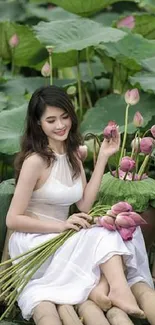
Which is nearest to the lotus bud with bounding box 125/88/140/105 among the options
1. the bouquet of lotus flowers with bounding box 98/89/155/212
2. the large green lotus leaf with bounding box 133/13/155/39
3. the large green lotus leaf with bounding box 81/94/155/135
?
the bouquet of lotus flowers with bounding box 98/89/155/212

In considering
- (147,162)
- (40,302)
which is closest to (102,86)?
(147,162)

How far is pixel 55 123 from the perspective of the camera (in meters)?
2.30

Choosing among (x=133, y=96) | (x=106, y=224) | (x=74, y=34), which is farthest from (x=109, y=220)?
(x=74, y=34)

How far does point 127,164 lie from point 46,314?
1.65 ft

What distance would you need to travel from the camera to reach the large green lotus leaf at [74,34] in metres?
3.11

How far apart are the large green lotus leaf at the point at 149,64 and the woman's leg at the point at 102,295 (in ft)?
4.11

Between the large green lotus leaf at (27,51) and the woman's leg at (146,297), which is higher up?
the large green lotus leaf at (27,51)

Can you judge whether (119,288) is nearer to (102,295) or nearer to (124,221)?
(102,295)

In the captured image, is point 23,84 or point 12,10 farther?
point 12,10

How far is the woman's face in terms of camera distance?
2.29m

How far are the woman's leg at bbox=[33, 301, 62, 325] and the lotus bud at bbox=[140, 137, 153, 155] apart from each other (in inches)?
21.9

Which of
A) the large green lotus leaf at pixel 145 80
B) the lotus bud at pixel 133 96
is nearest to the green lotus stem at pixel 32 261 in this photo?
the lotus bud at pixel 133 96

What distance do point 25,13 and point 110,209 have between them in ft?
10.1

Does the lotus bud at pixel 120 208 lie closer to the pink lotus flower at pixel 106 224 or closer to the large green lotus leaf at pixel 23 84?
the pink lotus flower at pixel 106 224
